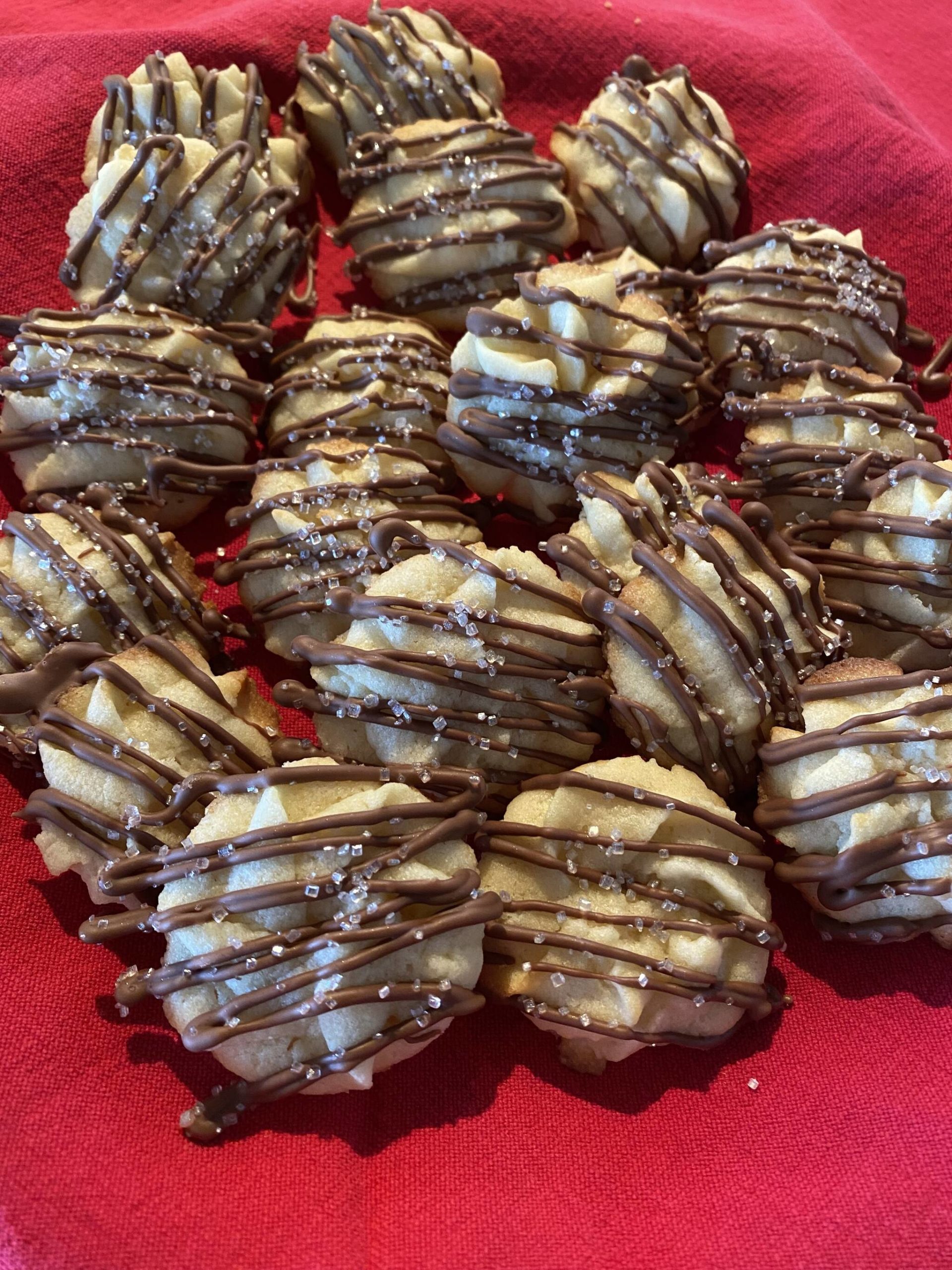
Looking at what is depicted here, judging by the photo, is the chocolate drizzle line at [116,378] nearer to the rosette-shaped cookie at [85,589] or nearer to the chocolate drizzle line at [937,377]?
the rosette-shaped cookie at [85,589]

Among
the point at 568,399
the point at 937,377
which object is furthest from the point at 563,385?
Answer: the point at 937,377

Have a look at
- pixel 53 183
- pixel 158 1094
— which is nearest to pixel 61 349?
pixel 53 183

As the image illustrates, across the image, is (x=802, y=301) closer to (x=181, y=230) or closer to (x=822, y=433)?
(x=822, y=433)

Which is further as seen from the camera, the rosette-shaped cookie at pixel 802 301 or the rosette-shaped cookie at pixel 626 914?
the rosette-shaped cookie at pixel 802 301

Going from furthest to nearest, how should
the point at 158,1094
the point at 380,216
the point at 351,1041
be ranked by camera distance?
1. the point at 380,216
2. the point at 158,1094
3. the point at 351,1041

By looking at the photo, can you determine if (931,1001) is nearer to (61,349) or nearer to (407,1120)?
(407,1120)

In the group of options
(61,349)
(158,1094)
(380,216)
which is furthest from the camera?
(380,216)

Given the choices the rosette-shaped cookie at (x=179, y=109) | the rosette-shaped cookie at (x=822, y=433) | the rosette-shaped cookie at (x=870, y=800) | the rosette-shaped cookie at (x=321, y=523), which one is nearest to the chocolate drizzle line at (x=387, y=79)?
the rosette-shaped cookie at (x=179, y=109)
